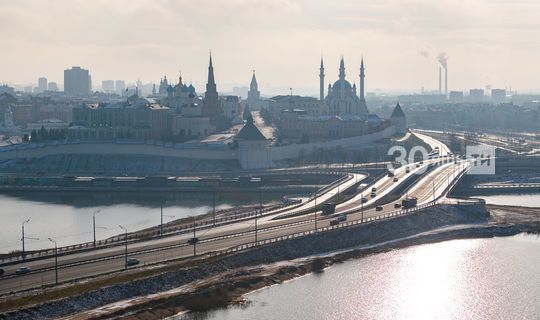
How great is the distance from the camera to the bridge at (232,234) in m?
34.7

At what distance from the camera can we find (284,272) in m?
38.2

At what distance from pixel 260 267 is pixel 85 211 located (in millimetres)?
21219

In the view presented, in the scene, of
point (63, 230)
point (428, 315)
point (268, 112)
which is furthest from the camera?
point (268, 112)

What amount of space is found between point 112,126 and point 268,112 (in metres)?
30.4

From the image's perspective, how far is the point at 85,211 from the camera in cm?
5712

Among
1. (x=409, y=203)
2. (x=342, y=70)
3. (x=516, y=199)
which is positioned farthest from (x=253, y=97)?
(x=409, y=203)

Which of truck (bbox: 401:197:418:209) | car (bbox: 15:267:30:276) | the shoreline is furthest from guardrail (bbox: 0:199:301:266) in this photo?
truck (bbox: 401:197:418:209)

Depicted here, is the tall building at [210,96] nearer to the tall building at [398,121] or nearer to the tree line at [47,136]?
the tree line at [47,136]

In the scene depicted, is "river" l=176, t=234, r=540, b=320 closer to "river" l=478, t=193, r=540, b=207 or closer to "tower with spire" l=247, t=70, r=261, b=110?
"river" l=478, t=193, r=540, b=207

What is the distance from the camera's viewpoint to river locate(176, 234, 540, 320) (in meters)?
32.8

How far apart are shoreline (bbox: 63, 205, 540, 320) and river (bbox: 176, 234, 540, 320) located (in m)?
0.48

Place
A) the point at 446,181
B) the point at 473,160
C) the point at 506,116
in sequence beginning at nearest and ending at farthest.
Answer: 1. the point at 446,181
2. the point at 473,160
3. the point at 506,116

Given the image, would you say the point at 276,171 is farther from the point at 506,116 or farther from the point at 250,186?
the point at 506,116

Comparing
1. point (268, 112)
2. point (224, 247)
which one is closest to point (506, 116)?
point (268, 112)
